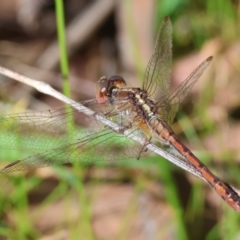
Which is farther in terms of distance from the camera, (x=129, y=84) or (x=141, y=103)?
(x=129, y=84)

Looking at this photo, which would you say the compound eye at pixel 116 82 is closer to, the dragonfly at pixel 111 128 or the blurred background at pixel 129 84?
the dragonfly at pixel 111 128

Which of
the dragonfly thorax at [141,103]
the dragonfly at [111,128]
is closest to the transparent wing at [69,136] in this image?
the dragonfly at [111,128]

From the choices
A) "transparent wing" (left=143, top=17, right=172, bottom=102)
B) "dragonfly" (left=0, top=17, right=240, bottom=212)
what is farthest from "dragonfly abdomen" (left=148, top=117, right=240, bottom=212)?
"transparent wing" (left=143, top=17, right=172, bottom=102)

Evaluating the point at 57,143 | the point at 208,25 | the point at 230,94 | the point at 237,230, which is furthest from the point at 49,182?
the point at 208,25

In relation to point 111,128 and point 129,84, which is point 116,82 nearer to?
point 111,128

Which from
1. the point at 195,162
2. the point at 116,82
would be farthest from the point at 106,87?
the point at 195,162

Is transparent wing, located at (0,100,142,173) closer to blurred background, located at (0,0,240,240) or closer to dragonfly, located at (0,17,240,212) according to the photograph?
dragonfly, located at (0,17,240,212)

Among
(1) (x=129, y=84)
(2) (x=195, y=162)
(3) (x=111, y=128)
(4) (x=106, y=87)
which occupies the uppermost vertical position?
(1) (x=129, y=84)
